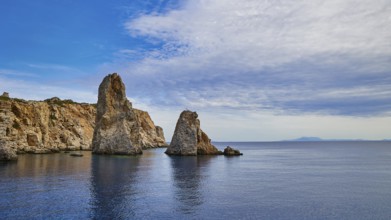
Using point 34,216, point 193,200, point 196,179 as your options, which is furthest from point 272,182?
point 34,216

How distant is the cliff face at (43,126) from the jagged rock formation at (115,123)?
735 centimetres

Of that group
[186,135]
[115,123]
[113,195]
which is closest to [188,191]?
[113,195]

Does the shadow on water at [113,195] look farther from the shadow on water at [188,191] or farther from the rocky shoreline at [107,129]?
the rocky shoreline at [107,129]

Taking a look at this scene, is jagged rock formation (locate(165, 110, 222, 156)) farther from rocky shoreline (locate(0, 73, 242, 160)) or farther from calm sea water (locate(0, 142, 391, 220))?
calm sea water (locate(0, 142, 391, 220))

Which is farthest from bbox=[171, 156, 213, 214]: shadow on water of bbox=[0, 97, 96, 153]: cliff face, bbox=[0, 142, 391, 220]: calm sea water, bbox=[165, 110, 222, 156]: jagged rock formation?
bbox=[165, 110, 222, 156]: jagged rock formation

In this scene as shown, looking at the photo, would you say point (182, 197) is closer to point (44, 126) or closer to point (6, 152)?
point (6, 152)

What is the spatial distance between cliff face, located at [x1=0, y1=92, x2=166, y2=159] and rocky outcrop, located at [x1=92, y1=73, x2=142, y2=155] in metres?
7.31

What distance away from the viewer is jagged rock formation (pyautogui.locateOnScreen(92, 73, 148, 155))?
370 feet

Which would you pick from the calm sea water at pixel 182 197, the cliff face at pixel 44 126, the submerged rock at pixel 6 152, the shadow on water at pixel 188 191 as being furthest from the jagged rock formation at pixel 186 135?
the calm sea water at pixel 182 197

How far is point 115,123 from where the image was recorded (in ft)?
376

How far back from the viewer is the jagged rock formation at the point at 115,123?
11275cm

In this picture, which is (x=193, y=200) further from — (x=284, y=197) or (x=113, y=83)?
(x=113, y=83)

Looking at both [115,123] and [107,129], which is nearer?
[107,129]

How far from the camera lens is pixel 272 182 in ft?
190
